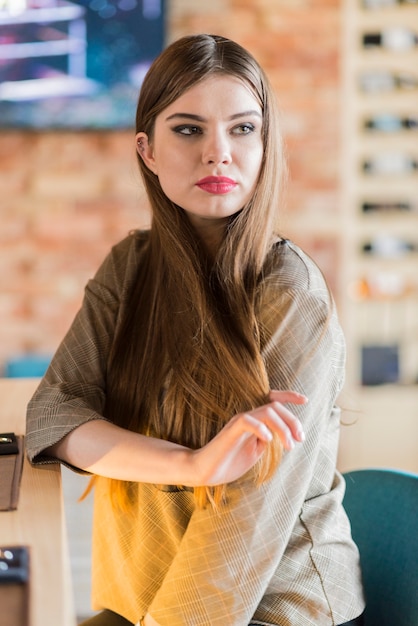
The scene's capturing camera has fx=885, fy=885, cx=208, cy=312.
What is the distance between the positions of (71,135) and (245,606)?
Result: 2350 millimetres

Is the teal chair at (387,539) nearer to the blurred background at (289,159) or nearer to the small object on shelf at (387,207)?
the blurred background at (289,159)

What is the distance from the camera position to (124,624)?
132 centimetres

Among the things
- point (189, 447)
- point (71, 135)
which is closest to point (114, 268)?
point (189, 447)

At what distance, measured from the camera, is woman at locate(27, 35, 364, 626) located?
1.12 metres

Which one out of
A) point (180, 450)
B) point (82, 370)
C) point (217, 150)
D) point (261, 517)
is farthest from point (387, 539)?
point (217, 150)

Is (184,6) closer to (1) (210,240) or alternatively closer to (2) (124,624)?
(1) (210,240)

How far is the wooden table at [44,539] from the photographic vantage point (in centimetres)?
82

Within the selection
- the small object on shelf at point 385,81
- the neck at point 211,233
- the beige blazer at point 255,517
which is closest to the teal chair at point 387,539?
the beige blazer at point 255,517

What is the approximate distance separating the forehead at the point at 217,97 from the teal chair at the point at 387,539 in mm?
590

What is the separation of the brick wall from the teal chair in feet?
6.45

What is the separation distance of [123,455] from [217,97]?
50 centimetres

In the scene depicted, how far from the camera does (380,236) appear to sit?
3.37 m

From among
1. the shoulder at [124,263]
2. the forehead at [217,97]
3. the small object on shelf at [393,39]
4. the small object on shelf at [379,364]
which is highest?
the small object on shelf at [393,39]

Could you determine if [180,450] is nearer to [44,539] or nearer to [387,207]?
[44,539]
